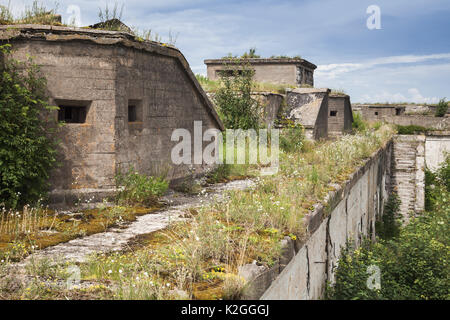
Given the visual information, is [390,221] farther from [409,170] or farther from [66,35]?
[66,35]

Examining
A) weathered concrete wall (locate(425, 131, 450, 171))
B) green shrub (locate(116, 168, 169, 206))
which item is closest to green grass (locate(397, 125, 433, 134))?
weathered concrete wall (locate(425, 131, 450, 171))

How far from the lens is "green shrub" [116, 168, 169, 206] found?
21.4ft

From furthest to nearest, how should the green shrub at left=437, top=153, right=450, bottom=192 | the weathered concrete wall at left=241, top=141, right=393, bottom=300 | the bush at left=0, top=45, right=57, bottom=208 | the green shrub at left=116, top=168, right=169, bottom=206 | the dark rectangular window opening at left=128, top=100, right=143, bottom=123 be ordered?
the green shrub at left=437, top=153, right=450, bottom=192
the dark rectangular window opening at left=128, top=100, right=143, bottom=123
the green shrub at left=116, top=168, right=169, bottom=206
the bush at left=0, top=45, right=57, bottom=208
the weathered concrete wall at left=241, top=141, right=393, bottom=300

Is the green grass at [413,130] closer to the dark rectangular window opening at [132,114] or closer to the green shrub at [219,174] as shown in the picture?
the green shrub at [219,174]

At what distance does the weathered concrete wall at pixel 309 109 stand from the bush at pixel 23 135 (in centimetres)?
1147

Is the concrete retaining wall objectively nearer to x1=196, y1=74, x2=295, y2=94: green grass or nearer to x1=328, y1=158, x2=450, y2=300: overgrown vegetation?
x1=196, y1=74, x2=295, y2=94: green grass

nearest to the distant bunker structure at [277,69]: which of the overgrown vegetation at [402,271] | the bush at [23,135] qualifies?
the overgrown vegetation at [402,271]

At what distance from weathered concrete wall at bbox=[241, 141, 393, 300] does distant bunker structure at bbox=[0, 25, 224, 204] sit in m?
3.19

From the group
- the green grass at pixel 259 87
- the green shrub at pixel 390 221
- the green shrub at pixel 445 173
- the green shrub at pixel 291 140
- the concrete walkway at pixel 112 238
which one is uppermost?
the green grass at pixel 259 87

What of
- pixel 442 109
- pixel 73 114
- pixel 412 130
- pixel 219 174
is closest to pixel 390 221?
pixel 412 130

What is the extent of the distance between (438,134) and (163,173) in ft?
63.1

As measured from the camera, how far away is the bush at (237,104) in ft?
43.2

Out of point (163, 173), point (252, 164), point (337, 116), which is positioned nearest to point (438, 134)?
point (337, 116)

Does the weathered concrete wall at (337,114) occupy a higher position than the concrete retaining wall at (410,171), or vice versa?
the weathered concrete wall at (337,114)
